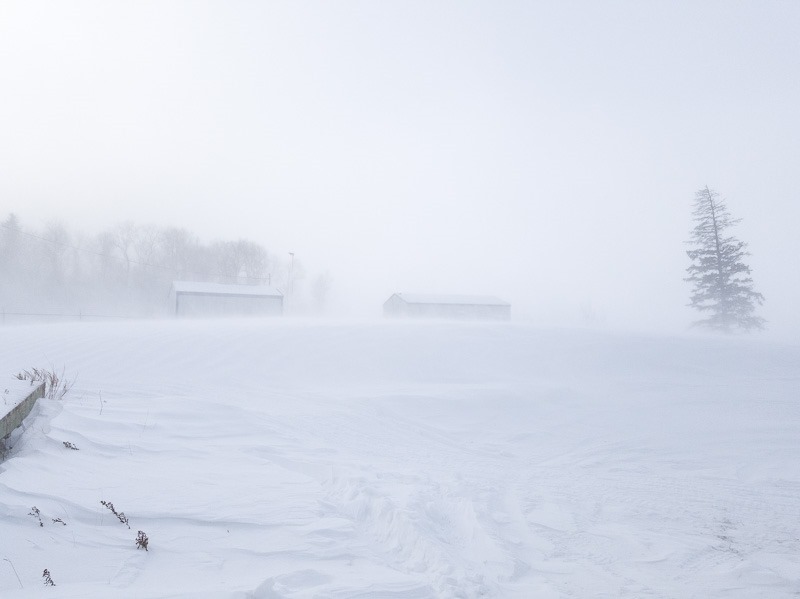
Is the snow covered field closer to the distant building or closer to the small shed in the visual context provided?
the small shed

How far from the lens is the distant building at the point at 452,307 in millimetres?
33844

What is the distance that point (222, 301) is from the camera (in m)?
30.3

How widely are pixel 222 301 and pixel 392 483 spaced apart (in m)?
28.4

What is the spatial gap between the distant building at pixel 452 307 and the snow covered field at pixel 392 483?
23130 mm

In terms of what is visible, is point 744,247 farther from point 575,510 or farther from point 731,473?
point 575,510

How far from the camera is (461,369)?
10844mm

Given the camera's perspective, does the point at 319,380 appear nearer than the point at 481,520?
No

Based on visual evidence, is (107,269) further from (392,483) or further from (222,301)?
(392,483)

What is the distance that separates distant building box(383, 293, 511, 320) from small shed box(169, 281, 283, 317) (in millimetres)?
9312

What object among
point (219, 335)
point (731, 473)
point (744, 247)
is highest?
point (744, 247)

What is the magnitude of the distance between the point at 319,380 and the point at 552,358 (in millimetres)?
6135

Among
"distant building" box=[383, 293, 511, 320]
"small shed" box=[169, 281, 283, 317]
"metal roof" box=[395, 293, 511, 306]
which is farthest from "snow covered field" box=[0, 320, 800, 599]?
"metal roof" box=[395, 293, 511, 306]

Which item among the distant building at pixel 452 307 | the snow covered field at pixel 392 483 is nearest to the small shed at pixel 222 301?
the distant building at pixel 452 307

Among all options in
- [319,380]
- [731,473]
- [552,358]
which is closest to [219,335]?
[319,380]
